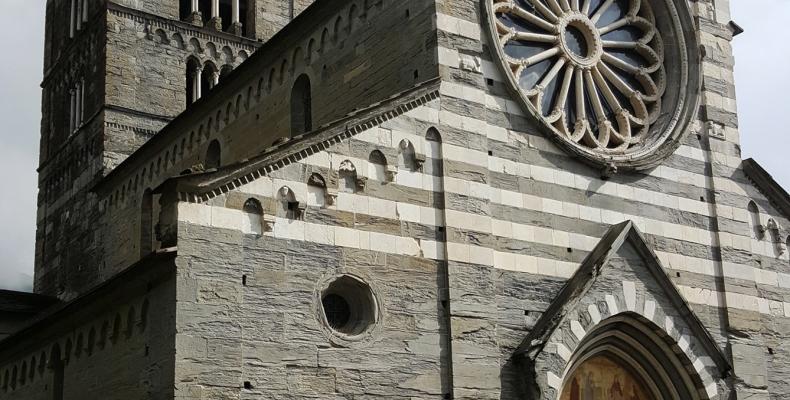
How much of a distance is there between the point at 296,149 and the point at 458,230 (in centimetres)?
244

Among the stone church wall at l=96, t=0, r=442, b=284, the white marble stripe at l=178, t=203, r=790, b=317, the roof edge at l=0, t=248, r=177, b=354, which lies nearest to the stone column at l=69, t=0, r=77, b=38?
the stone church wall at l=96, t=0, r=442, b=284

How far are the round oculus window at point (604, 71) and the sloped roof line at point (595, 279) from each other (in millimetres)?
1109

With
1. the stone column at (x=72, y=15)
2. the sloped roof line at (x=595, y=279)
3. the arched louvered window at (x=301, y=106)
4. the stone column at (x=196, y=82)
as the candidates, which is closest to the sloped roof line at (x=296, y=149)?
the sloped roof line at (x=595, y=279)

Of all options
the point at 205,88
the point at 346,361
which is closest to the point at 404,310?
the point at 346,361

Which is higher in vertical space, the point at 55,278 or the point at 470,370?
the point at 55,278

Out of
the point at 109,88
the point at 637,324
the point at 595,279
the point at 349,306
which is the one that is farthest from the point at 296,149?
the point at 109,88

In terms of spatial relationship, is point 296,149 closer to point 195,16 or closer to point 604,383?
point 604,383

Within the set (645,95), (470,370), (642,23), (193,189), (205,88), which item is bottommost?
(470,370)

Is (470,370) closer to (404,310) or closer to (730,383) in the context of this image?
(404,310)

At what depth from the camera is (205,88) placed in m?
27.6

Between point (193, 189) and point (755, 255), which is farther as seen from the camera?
point (755, 255)

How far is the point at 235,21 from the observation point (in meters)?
28.5

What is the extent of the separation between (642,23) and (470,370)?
688 cm

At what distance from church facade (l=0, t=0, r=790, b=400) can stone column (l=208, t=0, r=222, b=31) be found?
7643mm
